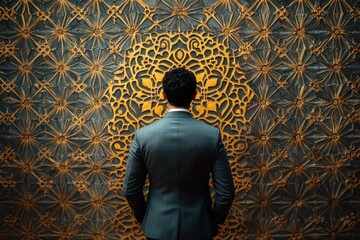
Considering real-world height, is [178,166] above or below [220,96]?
below

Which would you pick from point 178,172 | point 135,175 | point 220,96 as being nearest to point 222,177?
point 178,172

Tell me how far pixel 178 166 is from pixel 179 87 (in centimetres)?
34

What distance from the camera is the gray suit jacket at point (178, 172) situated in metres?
1.65

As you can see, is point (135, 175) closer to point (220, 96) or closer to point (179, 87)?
point (179, 87)

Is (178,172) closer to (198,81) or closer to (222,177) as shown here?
(222,177)

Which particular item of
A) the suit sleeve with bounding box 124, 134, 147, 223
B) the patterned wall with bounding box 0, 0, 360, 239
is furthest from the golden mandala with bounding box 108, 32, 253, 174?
the suit sleeve with bounding box 124, 134, 147, 223

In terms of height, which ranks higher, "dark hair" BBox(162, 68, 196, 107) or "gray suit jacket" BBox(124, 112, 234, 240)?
"dark hair" BBox(162, 68, 196, 107)

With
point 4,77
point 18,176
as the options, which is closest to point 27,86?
point 4,77

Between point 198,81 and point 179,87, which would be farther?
point 198,81

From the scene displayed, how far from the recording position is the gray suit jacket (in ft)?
5.41

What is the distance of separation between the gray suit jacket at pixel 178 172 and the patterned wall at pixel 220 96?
35.4 inches

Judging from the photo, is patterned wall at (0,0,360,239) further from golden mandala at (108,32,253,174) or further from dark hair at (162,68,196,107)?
dark hair at (162,68,196,107)

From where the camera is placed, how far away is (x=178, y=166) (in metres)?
1.65

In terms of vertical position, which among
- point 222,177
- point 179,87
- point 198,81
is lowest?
point 222,177
